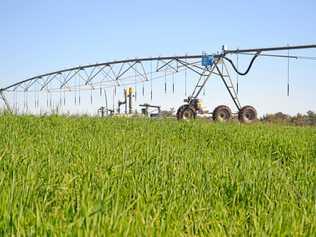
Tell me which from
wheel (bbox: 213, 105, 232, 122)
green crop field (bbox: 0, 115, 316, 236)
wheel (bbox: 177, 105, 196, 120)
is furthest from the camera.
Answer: wheel (bbox: 177, 105, 196, 120)

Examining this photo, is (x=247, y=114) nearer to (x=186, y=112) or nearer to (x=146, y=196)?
(x=186, y=112)

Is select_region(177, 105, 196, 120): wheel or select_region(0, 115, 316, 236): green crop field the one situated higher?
select_region(177, 105, 196, 120): wheel

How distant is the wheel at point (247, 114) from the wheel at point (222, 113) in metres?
0.48

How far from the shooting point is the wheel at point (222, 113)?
19.4 meters

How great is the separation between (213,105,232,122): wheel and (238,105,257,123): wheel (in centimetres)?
48

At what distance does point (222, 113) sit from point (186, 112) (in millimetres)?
1355

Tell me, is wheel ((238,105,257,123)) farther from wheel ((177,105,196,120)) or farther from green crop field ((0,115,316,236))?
green crop field ((0,115,316,236))

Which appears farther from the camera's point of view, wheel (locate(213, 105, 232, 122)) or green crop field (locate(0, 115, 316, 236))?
wheel (locate(213, 105, 232, 122))

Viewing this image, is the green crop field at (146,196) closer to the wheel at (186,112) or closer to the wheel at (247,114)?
the wheel at (186,112)

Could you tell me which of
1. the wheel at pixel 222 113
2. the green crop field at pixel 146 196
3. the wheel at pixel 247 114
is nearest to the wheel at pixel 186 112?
the wheel at pixel 222 113

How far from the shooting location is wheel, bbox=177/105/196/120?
19.5 metres

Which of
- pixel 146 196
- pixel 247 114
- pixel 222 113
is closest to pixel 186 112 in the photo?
pixel 222 113

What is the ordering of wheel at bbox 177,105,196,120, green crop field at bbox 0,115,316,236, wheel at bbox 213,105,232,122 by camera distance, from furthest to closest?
wheel at bbox 177,105,196,120 < wheel at bbox 213,105,232,122 < green crop field at bbox 0,115,316,236

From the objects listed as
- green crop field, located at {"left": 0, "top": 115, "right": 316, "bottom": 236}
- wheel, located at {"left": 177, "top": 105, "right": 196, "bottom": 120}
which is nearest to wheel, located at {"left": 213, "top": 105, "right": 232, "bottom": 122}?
wheel, located at {"left": 177, "top": 105, "right": 196, "bottom": 120}
